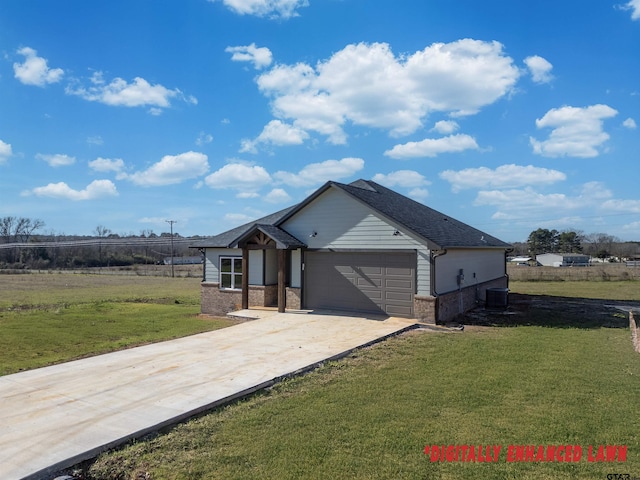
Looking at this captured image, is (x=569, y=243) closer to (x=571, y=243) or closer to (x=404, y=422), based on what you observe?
(x=571, y=243)

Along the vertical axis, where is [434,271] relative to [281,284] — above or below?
above

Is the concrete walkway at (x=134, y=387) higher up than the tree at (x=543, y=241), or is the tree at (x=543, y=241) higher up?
the tree at (x=543, y=241)

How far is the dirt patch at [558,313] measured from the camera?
46.5 feet

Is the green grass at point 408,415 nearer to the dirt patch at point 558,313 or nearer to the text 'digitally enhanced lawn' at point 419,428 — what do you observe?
the text 'digitally enhanced lawn' at point 419,428

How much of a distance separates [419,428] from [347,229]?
33.4ft

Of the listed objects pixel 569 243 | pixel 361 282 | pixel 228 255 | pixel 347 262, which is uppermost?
pixel 569 243

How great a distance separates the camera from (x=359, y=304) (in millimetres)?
15109

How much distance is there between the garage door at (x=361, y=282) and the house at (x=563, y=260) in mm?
61489

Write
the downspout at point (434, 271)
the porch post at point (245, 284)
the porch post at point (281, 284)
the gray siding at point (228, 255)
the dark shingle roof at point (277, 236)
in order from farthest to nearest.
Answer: the gray siding at point (228, 255), the porch post at point (245, 284), the porch post at point (281, 284), the dark shingle roof at point (277, 236), the downspout at point (434, 271)

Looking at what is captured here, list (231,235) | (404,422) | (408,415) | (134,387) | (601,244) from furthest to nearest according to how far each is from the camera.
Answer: (601,244) < (231,235) < (134,387) < (408,415) < (404,422)

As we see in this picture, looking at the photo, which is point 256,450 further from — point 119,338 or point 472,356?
point 119,338

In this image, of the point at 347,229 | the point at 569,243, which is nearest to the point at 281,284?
the point at 347,229

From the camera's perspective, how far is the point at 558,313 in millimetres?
16391

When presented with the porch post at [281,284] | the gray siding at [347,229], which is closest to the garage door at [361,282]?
the gray siding at [347,229]
